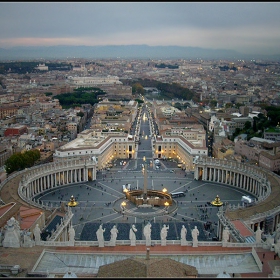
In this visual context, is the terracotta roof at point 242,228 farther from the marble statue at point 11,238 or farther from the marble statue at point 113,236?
the marble statue at point 11,238

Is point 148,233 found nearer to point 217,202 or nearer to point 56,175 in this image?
point 217,202

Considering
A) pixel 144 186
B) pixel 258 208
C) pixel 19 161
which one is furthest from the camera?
pixel 19 161

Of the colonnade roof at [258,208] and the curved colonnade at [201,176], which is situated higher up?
the colonnade roof at [258,208]

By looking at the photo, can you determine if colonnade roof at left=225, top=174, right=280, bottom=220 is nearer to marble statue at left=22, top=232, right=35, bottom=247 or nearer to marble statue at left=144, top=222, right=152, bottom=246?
marble statue at left=144, top=222, right=152, bottom=246

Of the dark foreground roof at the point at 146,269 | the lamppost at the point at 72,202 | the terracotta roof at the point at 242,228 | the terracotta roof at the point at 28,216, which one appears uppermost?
the dark foreground roof at the point at 146,269

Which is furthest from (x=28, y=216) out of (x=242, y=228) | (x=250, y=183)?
(x=250, y=183)

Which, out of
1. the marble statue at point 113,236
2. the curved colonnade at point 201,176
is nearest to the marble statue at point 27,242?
the marble statue at point 113,236

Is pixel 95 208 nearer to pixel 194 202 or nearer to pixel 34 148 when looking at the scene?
pixel 194 202

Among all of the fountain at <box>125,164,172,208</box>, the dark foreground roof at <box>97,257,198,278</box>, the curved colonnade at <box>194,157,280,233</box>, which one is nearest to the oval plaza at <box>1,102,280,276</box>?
the curved colonnade at <box>194,157,280,233</box>

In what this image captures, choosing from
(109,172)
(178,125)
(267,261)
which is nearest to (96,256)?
(267,261)
